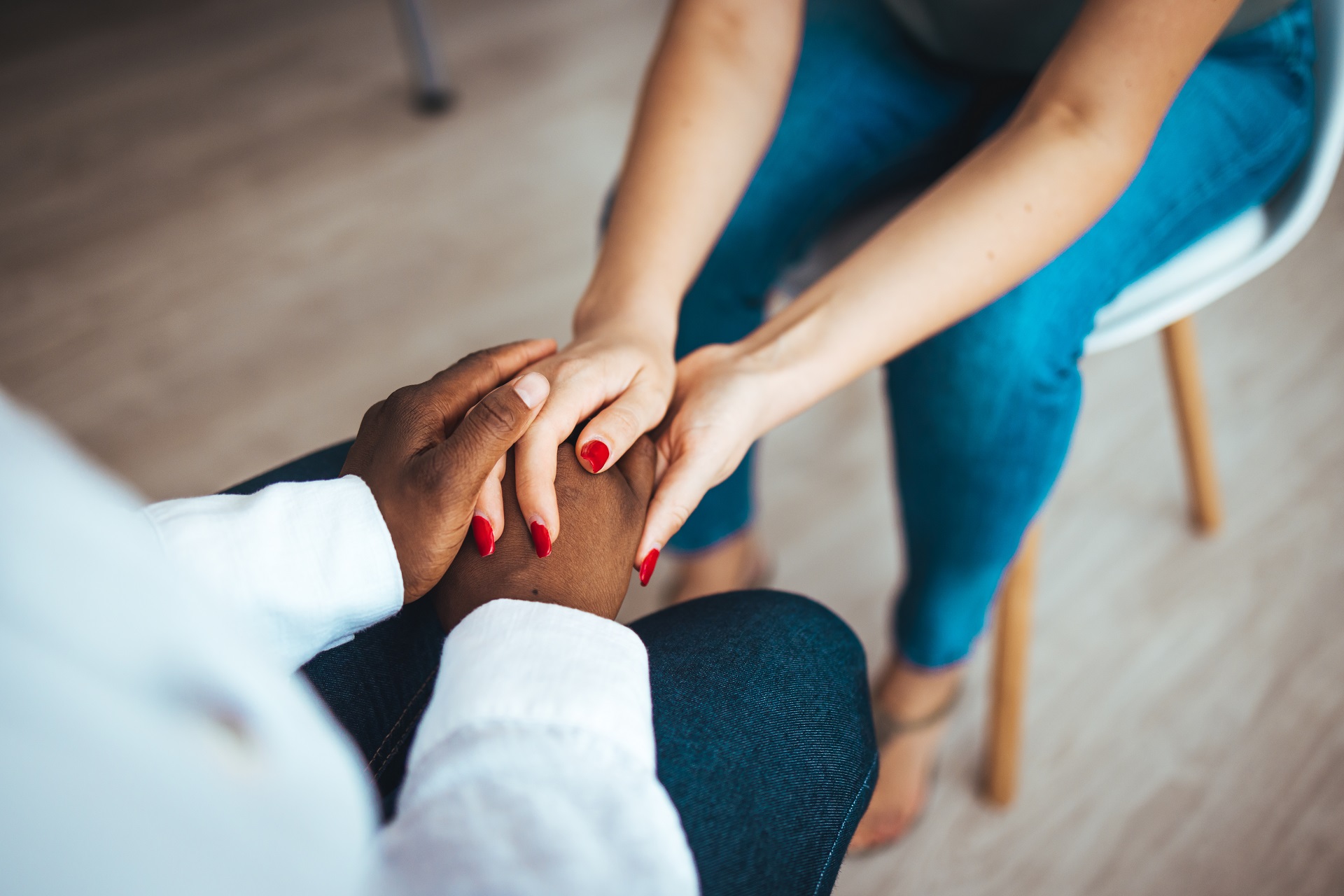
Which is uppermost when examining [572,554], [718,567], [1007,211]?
[1007,211]

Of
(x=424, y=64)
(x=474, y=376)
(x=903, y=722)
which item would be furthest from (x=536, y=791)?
(x=424, y=64)

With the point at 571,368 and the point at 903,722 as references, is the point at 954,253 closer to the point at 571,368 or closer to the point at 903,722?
the point at 571,368

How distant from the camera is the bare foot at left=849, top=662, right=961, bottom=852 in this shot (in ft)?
2.80

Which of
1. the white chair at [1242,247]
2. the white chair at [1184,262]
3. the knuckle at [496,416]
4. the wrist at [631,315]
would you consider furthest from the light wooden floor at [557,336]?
the knuckle at [496,416]

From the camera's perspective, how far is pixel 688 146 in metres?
0.68

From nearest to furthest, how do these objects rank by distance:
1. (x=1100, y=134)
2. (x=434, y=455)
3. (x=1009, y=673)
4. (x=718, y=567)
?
(x=434, y=455) → (x=1100, y=134) → (x=1009, y=673) → (x=718, y=567)

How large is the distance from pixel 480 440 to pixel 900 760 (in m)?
0.61

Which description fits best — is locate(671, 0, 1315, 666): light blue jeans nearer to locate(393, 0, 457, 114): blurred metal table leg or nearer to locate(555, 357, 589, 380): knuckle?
locate(555, 357, 589, 380): knuckle

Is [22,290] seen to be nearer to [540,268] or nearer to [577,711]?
[540,268]

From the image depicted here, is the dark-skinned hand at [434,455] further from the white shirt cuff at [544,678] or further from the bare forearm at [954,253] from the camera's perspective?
the bare forearm at [954,253]

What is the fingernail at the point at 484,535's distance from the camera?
1.62ft

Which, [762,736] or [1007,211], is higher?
[1007,211]

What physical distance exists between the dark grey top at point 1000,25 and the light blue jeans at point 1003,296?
1.4 inches

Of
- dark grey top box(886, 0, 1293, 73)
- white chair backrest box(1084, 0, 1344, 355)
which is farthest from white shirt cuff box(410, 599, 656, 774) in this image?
dark grey top box(886, 0, 1293, 73)
